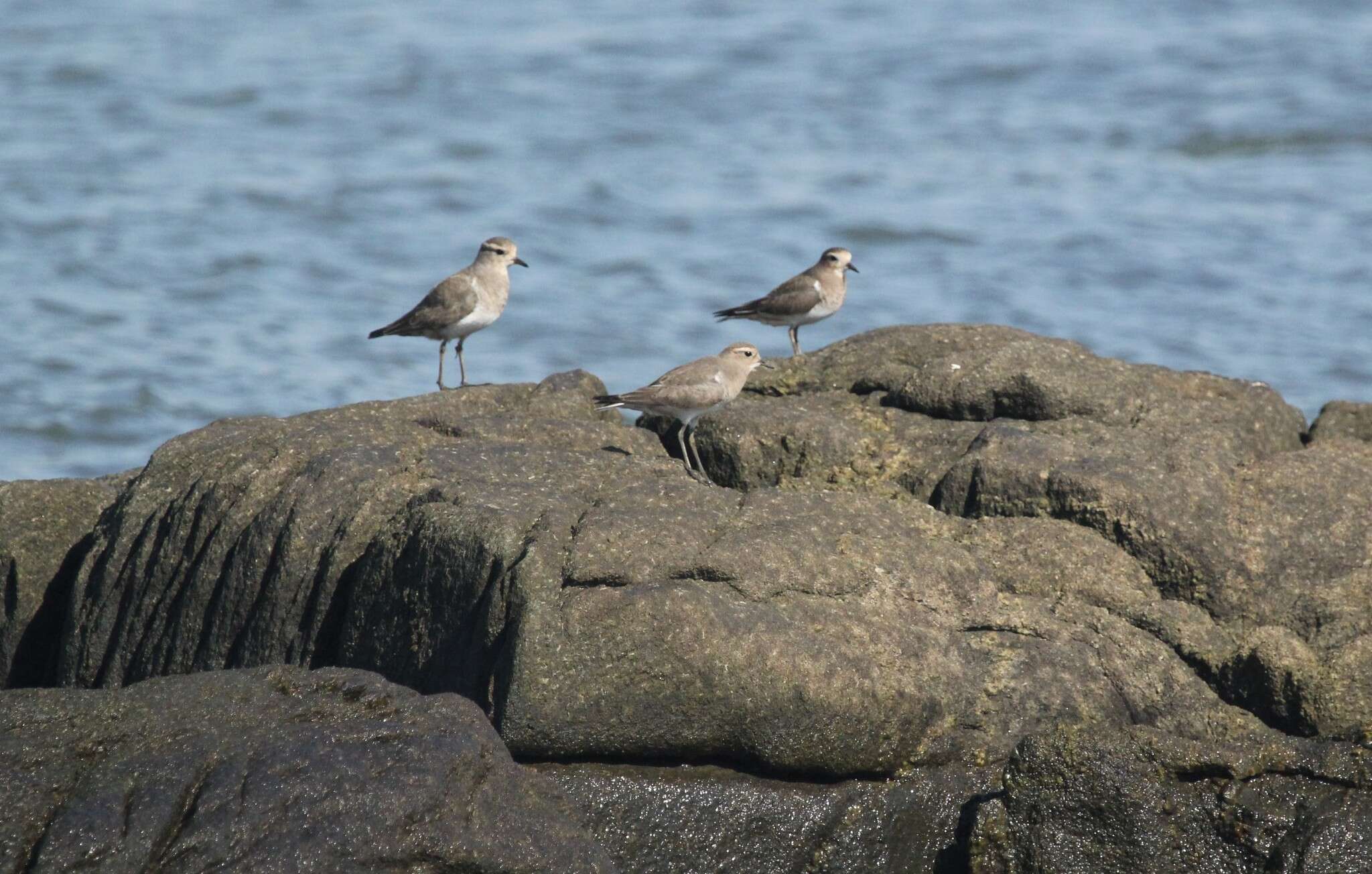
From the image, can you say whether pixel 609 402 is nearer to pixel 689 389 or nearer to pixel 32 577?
pixel 689 389

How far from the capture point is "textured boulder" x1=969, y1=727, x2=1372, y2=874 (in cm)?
659

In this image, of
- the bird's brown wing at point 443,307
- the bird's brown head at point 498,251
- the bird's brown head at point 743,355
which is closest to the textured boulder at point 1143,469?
the bird's brown head at point 743,355

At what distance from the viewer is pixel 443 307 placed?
1192 centimetres

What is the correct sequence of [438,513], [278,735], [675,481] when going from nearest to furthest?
[278,735], [438,513], [675,481]

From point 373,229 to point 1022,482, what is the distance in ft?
52.2

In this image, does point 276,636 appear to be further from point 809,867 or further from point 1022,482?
point 1022,482

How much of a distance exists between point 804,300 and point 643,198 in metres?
11.5

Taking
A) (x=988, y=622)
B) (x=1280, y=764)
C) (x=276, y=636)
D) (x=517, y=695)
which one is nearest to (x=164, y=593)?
(x=276, y=636)

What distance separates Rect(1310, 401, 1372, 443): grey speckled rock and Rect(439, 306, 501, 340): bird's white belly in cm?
579

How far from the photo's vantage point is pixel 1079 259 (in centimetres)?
2133

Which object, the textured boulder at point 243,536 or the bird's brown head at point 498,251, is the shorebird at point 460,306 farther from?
the textured boulder at point 243,536

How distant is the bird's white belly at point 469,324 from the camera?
12.0 metres

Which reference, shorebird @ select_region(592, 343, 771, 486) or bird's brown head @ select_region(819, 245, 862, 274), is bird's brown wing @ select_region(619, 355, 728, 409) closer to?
shorebird @ select_region(592, 343, 771, 486)

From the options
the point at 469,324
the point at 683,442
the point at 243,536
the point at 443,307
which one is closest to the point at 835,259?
the point at 469,324
